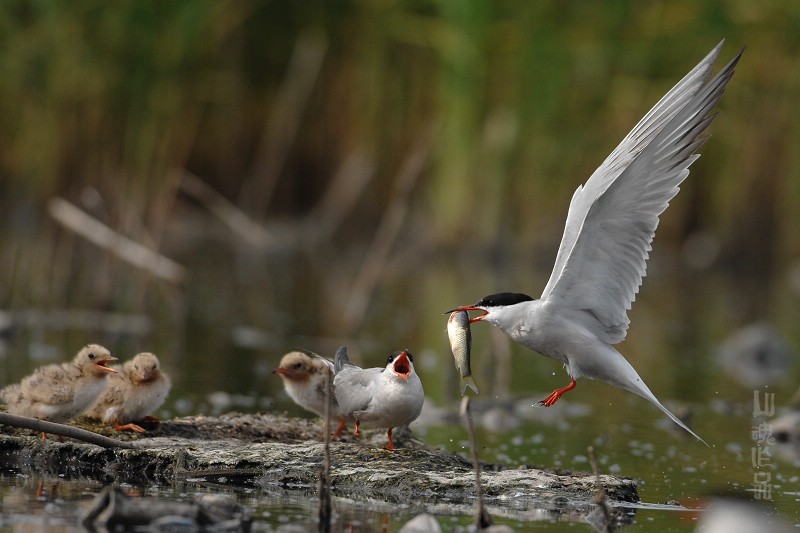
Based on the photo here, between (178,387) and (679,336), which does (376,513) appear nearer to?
(178,387)

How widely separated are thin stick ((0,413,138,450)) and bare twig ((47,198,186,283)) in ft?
18.9

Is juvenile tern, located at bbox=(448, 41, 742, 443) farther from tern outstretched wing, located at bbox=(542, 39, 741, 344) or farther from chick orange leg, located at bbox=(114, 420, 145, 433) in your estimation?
chick orange leg, located at bbox=(114, 420, 145, 433)

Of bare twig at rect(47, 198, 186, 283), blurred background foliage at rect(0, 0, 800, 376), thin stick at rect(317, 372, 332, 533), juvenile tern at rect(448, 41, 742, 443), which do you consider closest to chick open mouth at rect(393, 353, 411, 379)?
juvenile tern at rect(448, 41, 742, 443)

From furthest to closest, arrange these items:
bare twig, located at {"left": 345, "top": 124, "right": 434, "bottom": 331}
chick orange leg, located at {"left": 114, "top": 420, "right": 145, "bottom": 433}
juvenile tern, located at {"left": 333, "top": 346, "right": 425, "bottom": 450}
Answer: bare twig, located at {"left": 345, "top": 124, "right": 434, "bottom": 331} < chick orange leg, located at {"left": 114, "top": 420, "right": 145, "bottom": 433} < juvenile tern, located at {"left": 333, "top": 346, "right": 425, "bottom": 450}

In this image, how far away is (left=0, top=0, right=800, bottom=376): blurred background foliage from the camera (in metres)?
19.1

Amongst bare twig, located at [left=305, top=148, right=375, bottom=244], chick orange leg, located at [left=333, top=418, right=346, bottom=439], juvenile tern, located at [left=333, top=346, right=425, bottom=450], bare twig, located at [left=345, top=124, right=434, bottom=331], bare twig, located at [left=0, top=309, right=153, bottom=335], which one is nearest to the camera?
juvenile tern, located at [left=333, top=346, right=425, bottom=450]

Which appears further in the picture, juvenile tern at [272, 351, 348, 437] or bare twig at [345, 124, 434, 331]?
bare twig at [345, 124, 434, 331]

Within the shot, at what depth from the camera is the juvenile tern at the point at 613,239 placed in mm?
7129

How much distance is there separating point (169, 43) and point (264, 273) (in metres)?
5.06

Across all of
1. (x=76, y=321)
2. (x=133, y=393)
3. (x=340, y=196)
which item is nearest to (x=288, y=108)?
(x=340, y=196)

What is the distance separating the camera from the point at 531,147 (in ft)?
79.9

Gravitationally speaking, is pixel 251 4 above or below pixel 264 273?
above

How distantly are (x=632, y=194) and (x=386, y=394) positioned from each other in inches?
69.0

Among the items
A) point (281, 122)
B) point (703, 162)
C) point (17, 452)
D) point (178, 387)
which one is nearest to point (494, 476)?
point (17, 452)
